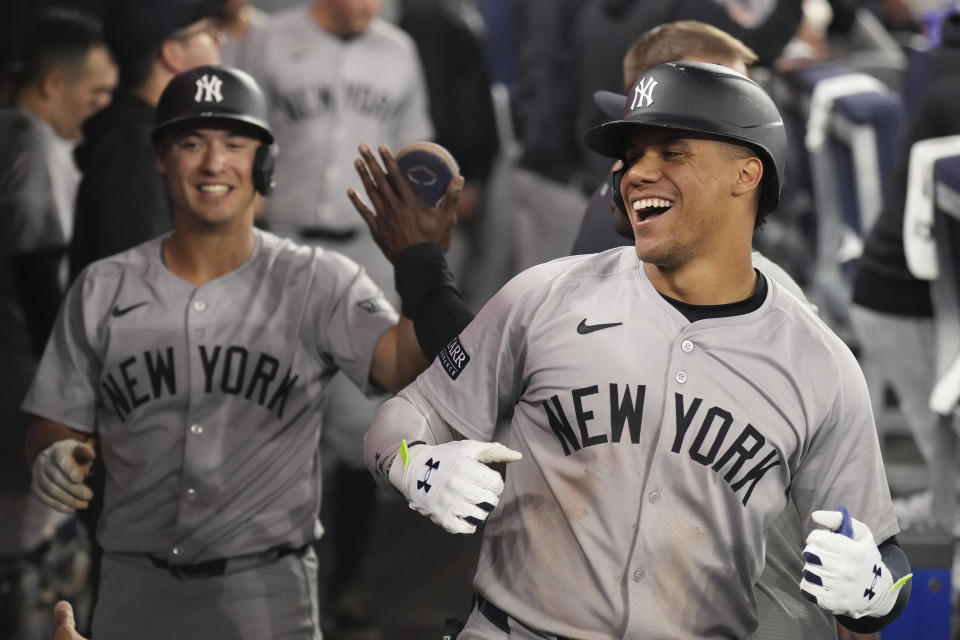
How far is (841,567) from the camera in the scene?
2.26 metres

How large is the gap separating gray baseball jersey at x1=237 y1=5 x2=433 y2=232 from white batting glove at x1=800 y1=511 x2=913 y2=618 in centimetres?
336

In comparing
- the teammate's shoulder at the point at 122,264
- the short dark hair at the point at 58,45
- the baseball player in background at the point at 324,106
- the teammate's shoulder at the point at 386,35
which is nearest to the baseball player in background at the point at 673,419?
the teammate's shoulder at the point at 122,264

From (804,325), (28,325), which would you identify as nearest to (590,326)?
(804,325)

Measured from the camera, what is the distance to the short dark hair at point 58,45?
4.46 m

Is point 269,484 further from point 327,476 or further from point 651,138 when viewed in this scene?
point 327,476

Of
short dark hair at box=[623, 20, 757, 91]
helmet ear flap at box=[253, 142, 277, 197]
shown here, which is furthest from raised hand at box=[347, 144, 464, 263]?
short dark hair at box=[623, 20, 757, 91]

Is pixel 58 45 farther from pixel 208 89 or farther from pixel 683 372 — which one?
pixel 683 372

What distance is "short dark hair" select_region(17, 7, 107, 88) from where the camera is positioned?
14.6 ft

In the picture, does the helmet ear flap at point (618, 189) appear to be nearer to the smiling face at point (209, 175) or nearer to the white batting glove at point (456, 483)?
the white batting glove at point (456, 483)

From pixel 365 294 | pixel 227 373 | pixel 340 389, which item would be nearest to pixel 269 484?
pixel 227 373

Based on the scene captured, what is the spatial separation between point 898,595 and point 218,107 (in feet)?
5.72

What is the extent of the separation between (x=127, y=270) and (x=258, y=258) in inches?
11.5

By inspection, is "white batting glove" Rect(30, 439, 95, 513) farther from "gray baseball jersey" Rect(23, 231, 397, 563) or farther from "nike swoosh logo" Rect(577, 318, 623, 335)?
"nike swoosh logo" Rect(577, 318, 623, 335)

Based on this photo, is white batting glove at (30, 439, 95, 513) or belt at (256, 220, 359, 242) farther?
belt at (256, 220, 359, 242)
